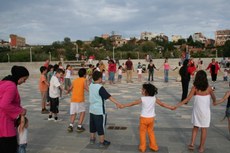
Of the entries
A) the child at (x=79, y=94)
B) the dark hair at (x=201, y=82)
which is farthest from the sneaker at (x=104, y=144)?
the dark hair at (x=201, y=82)

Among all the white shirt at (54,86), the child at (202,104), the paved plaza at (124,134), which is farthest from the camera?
the white shirt at (54,86)

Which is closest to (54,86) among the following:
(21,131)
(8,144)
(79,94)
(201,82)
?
(79,94)

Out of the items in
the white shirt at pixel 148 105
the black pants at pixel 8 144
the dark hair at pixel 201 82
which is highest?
the dark hair at pixel 201 82

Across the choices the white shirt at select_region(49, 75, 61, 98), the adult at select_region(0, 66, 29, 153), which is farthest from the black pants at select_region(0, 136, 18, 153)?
the white shirt at select_region(49, 75, 61, 98)

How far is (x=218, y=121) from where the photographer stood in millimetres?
7109

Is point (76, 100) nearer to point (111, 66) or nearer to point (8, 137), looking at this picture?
point (8, 137)

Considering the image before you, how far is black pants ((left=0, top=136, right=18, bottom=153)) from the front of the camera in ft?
10.2

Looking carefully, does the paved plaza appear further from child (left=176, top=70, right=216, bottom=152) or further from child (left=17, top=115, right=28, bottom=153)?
child (left=17, top=115, right=28, bottom=153)

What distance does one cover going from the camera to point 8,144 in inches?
125

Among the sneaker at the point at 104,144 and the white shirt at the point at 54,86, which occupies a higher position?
the white shirt at the point at 54,86

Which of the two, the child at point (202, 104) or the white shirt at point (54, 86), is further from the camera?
the white shirt at point (54, 86)

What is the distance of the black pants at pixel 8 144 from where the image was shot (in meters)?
3.12

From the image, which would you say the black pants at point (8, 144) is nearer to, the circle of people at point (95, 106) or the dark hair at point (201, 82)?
the circle of people at point (95, 106)

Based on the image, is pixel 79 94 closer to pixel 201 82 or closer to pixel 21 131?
pixel 21 131
